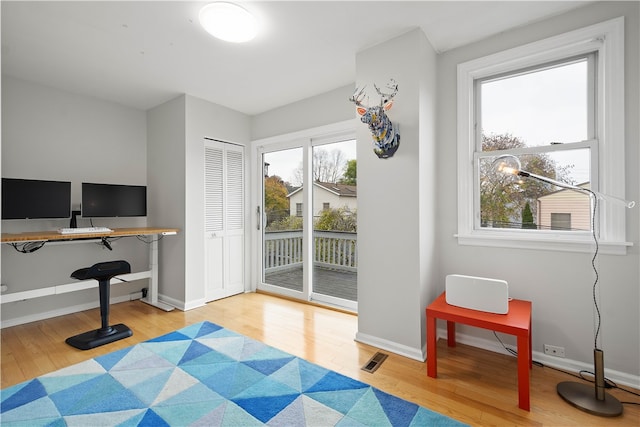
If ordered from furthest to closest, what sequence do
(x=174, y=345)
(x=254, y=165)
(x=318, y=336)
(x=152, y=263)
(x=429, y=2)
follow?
1. (x=254, y=165)
2. (x=152, y=263)
3. (x=318, y=336)
4. (x=174, y=345)
5. (x=429, y=2)

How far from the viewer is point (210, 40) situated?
2.50m

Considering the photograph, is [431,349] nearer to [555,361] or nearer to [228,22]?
[555,361]

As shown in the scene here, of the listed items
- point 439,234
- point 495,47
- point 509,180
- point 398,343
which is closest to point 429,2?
point 495,47

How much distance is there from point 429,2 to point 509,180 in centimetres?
151

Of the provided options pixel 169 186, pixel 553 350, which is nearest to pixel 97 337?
pixel 169 186

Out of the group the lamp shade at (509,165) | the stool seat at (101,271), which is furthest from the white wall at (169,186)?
the lamp shade at (509,165)

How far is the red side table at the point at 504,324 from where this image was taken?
1782mm

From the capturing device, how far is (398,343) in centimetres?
247

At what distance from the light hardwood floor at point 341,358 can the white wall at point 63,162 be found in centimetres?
25

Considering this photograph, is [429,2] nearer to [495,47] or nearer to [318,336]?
[495,47]

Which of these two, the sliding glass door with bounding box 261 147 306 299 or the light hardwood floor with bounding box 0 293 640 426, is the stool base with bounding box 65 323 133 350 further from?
the sliding glass door with bounding box 261 147 306 299

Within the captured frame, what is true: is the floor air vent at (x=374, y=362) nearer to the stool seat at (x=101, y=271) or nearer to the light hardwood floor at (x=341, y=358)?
the light hardwood floor at (x=341, y=358)

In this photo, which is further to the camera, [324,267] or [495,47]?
[324,267]

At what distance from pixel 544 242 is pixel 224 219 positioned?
3.53 metres
